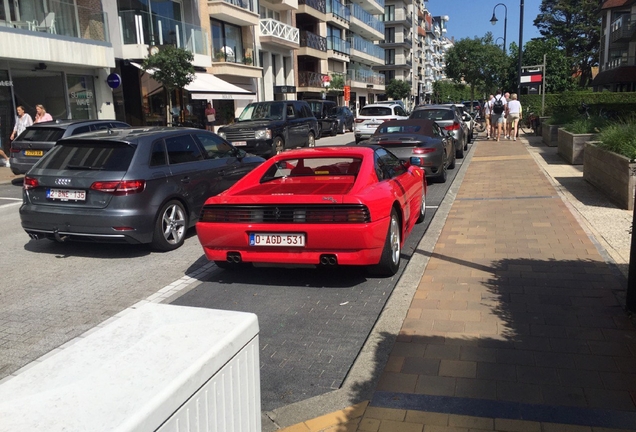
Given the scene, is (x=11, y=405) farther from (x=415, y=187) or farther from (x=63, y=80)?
(x=63, y=80)

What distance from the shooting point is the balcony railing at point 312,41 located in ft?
143

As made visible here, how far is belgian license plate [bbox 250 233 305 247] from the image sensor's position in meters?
5.38

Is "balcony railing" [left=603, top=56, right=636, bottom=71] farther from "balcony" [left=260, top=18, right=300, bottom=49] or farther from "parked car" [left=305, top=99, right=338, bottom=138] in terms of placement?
"parked car" [left=305, top=99, right=338, bottom=138]

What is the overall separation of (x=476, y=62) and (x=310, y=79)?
70.6 feet

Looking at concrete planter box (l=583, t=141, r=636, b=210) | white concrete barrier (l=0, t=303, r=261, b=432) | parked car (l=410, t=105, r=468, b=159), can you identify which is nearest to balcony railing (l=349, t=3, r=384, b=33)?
parked car (l=410, t=105, r=468, b=159)

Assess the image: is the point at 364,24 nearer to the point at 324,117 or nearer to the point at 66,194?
the point at 324,117

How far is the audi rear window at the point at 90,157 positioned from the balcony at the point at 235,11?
2450 centimetres

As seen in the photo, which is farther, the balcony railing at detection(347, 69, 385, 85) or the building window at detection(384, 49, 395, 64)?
the building window at detection(384, 49, 395, 64)

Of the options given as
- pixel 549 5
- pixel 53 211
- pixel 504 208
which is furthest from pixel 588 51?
pixel 53 211

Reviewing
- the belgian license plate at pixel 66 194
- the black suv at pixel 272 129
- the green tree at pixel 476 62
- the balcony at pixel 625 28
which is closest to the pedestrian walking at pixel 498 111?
the black suv at pixel 272 129

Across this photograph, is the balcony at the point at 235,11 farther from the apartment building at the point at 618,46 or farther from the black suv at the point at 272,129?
the apartment building at the point at 618,46

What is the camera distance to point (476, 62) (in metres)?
57.4

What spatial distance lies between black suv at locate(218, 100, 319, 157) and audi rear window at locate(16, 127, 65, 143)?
6111 millimetres

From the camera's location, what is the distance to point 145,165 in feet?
23.4
